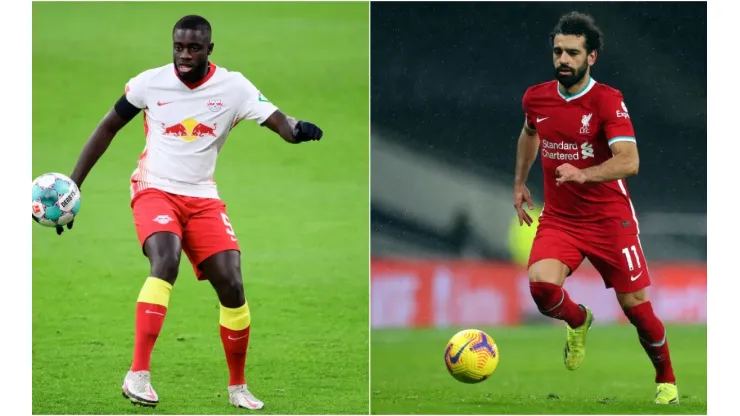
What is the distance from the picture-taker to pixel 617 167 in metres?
5.47

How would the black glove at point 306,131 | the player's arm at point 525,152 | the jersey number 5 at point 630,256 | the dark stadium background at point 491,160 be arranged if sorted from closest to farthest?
the black glove at point 306,131 < the jersey number 5 at point 630,256 < the player's arm at point 525,152 < the dark stadium background at point 491,160

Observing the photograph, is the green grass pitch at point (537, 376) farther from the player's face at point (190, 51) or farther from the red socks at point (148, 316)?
the player's face at point (190, 51)

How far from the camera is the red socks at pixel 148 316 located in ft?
16.5

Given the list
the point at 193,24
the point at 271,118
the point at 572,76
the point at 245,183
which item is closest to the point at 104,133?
the point at 193,24

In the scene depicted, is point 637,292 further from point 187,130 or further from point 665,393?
point 187,130

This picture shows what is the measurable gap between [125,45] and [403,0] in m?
1.74

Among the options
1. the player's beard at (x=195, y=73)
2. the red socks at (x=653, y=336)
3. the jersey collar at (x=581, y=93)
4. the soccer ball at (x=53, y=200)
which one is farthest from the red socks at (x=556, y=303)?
the soccer ball at (x=53, y=200)

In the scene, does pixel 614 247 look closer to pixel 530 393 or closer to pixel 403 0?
pixel 530 393

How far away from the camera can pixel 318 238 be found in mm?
7488

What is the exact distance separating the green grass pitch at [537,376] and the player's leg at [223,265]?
3.59 feet

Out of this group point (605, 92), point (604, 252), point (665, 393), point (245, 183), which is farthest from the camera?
point (245, 183)

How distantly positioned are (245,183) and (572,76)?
257cm

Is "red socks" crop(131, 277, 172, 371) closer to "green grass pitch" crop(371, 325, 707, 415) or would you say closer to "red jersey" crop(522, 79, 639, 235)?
"green grass pitch" crop(371, 325, 707, 415)

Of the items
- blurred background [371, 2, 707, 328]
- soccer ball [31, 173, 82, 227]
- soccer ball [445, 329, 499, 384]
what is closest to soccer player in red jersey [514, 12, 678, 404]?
soccer ball [445, 329, 499, 384]
